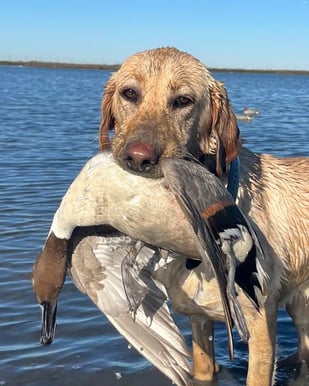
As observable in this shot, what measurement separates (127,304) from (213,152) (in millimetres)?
1169

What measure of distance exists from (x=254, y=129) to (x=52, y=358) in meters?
16.4

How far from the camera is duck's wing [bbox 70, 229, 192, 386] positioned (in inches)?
163

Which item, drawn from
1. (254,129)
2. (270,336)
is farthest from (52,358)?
(254,129)

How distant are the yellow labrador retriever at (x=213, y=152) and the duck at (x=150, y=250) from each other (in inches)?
7.9

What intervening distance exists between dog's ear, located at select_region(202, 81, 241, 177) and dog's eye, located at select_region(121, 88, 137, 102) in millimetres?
536

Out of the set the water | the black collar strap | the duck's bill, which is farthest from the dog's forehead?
the duck's bill

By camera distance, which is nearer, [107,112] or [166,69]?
[166,69]

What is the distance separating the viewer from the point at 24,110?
1057 inches

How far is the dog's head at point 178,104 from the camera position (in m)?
4.56

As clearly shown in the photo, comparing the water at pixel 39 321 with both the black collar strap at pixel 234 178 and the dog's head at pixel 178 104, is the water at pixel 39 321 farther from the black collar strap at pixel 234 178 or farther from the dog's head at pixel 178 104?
the black collar strap at pixel 234 178

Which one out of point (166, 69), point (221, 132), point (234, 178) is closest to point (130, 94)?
point (166, 69)

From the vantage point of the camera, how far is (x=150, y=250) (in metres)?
4.33

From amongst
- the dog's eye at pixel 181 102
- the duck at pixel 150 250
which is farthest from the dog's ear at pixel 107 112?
the duck at pixel 150 250

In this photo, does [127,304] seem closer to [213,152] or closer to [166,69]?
[213,152]
